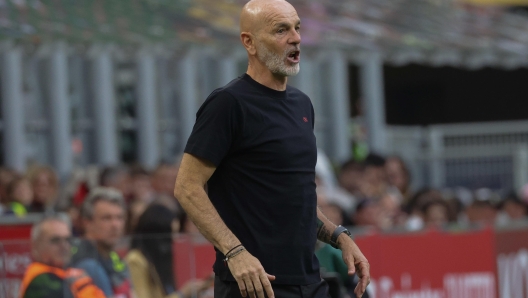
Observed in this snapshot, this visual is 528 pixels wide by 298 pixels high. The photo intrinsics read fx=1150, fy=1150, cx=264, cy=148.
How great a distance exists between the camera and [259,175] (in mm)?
4617

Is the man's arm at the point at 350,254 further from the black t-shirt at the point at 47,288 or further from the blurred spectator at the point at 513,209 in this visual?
the blurred spectator at the point at 513,209

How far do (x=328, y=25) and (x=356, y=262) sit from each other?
11.1 metres

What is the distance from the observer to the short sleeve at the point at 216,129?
4.51 meters

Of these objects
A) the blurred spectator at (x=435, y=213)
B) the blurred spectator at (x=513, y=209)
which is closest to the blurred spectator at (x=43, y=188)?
the blurred spectator at (x=435, y=213)

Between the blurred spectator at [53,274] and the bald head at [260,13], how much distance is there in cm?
254

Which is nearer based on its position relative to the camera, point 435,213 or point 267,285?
point 267,285

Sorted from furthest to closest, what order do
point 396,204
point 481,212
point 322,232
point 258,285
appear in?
point 481,212 < point 396,204 < point 322,232 < point 258,285

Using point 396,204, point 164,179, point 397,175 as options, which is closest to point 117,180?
point 164,179

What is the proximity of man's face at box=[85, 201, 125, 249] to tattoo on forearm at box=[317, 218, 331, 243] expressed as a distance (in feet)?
8.92


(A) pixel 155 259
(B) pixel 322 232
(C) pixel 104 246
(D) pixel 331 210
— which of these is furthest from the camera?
(D) pixel 331 210

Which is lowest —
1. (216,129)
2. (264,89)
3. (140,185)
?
(140,185)

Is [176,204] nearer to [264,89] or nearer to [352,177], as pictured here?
[352,177]

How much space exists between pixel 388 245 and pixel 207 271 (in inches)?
88.2

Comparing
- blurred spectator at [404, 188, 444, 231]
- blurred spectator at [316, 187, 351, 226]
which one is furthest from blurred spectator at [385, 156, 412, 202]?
blurred spectator at [316, 187, 351, 226]
